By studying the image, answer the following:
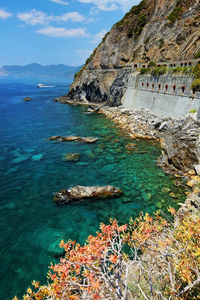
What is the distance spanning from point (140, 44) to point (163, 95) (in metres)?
37.4

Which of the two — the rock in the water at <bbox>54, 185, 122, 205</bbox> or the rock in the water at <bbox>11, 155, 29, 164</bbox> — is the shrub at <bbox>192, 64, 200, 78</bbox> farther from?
the rock in the water at <bbox>11, 155, 29, 164</bbox>

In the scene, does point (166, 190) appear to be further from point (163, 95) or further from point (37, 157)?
point (163, 95)

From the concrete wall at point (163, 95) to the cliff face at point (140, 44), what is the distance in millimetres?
7285

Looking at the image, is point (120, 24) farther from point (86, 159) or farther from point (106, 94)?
point (86, 159)

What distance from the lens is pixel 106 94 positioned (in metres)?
63.2

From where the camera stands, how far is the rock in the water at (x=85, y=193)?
1541 centimetres

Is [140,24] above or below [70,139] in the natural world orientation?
above

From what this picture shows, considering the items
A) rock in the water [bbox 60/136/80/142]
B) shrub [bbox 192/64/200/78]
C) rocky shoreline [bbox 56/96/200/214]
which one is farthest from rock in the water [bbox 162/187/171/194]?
shrub [bbox 192/64/200/78]

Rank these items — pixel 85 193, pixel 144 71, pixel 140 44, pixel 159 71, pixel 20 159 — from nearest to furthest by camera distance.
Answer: pixel 85 193, pixel 20 159, pixel 159 71, pixel 144 71, pixel 140 44

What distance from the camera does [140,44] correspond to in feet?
198

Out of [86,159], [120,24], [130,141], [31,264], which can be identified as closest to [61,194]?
[31,264]

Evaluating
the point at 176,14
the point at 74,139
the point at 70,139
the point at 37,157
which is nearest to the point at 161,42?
the point at 176,14

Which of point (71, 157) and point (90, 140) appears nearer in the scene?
point (71, 157)

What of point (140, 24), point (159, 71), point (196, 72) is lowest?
point (196, 72)
